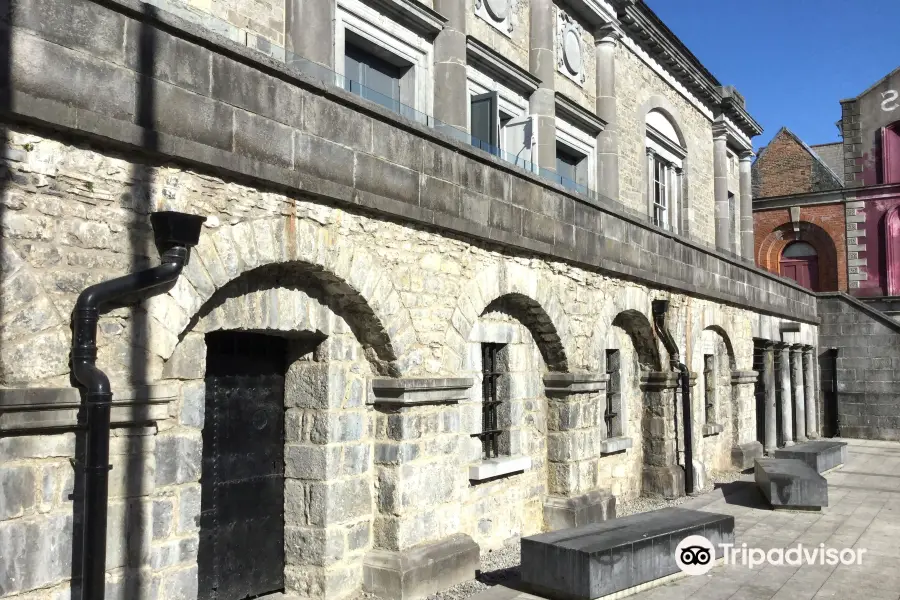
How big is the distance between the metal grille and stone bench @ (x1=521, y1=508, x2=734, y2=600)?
1591 mm

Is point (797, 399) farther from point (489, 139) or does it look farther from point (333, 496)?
point (333, 496)

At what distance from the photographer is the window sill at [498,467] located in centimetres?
755

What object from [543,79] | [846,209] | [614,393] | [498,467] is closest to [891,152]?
[846,209]

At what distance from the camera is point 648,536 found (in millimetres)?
6512

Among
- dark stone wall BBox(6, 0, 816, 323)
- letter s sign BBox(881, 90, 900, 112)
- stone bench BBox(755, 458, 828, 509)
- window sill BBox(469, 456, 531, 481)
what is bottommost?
stone bench BBox(755, 458, 828, 509)

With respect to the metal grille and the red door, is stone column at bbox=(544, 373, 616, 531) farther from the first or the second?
the red door

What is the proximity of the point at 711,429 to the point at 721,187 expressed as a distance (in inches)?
298

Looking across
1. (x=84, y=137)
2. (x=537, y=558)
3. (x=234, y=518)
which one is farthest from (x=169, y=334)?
(x=537, y=558)

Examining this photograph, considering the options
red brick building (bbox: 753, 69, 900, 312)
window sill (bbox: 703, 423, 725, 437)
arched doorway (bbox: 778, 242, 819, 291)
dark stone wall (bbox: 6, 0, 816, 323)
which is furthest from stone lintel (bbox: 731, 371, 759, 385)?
arched doorway (bbox: 778, 242, 819, 291)

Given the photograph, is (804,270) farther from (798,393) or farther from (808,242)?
(798,393)

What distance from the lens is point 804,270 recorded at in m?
27.8

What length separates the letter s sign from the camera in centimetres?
2616

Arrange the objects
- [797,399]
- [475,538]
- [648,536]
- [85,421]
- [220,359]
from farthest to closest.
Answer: [797,399] < [475,538] < [648,536] < [220,359] < [85,421]

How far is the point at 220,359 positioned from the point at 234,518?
3.69 ft
